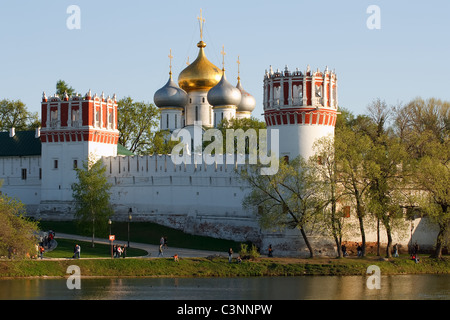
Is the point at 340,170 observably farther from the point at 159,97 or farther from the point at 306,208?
the point at 159,97

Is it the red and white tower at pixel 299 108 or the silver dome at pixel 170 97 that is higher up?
the silver dome at pixel 170 97

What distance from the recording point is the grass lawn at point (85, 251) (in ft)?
179

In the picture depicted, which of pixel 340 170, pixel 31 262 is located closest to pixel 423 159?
pixel 340 170

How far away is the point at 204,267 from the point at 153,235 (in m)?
12.5

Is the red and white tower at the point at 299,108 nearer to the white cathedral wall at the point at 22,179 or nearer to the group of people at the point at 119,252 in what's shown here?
the group of people at the point at 119,252

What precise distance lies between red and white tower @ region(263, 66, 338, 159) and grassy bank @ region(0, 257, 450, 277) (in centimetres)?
728

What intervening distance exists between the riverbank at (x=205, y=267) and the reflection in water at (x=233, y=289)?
103 cm

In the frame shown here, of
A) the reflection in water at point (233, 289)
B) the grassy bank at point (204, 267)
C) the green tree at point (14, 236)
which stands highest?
the green tree at point (14, 236)

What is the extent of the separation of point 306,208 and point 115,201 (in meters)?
19.3

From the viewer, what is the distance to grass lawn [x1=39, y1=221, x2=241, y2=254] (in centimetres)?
6078

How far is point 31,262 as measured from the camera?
50.0 meters

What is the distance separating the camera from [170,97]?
83125mm

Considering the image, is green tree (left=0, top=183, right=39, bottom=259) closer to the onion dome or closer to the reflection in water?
the reflection in water

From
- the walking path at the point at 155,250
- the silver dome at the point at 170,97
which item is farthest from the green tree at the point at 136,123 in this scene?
the walking path at the point at 155,250
